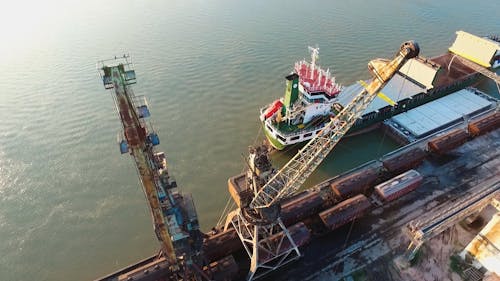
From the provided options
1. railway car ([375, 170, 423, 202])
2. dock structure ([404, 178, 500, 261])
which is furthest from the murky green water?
dock structure ([404, 178, 500, 261])

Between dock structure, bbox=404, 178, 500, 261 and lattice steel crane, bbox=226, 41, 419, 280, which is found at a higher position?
lattice steel crane, bbox=226, 41, 419, 280

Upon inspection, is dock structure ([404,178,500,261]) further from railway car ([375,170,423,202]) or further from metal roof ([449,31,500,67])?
metal roof ([449,31,500,67])

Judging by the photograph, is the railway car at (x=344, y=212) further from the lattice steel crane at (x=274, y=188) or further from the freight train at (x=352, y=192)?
the lattice steel crane at (x=274, y=188)

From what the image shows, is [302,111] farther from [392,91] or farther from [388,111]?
[392,91]

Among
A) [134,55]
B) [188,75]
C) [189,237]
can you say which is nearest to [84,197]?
[189,237]

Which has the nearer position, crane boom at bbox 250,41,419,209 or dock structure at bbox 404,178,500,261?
crane boom at bbox 250,41,419,209

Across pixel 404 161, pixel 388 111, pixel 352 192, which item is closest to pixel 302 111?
pixel 352 192
